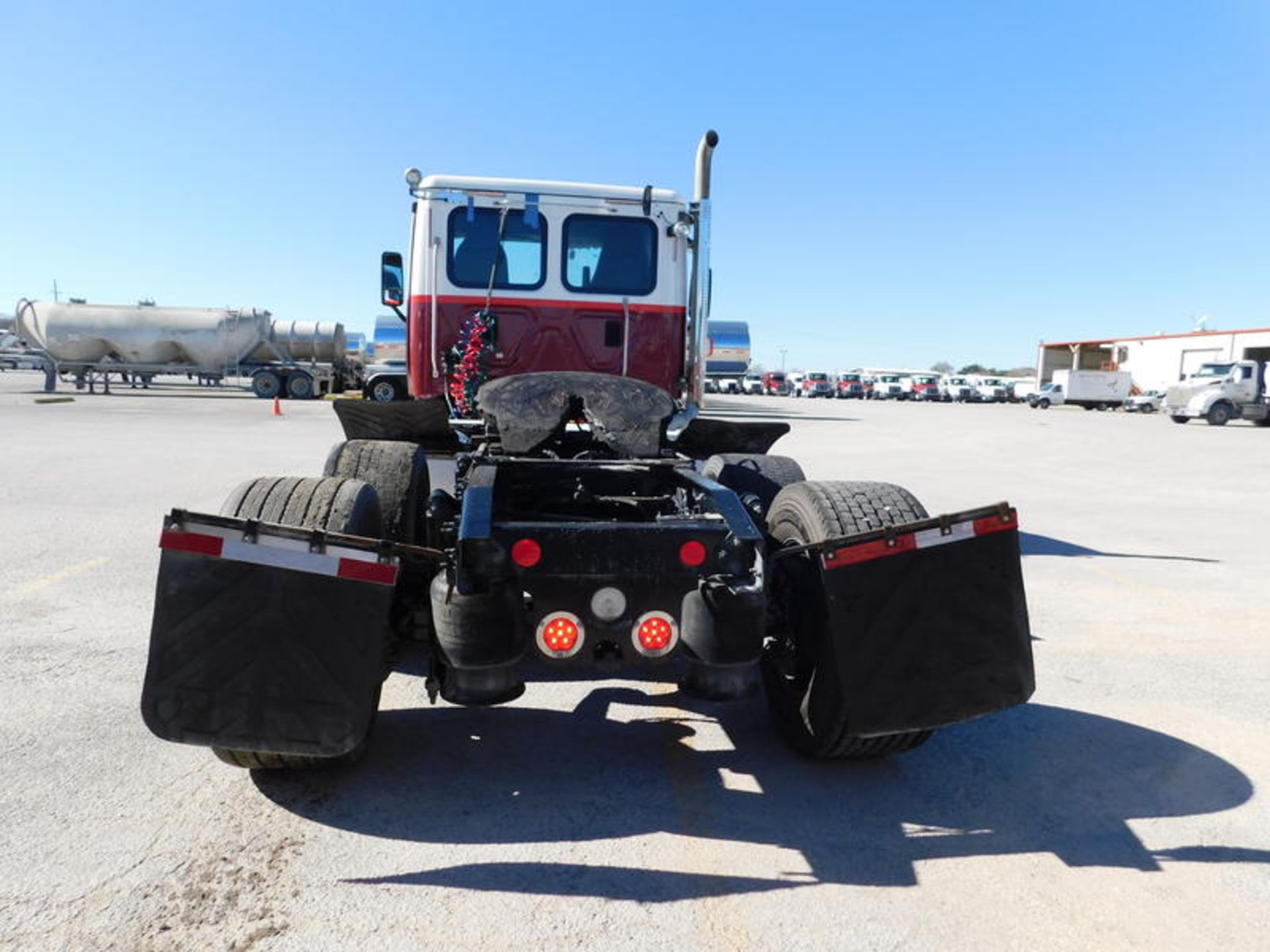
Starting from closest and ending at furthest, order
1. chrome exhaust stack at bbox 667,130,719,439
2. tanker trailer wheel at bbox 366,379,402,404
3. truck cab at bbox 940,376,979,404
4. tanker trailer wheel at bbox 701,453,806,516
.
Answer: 1. tanker trailer wheel at bbox 701,453,806,516
2. chrome exhaust stack at bbox 667,130,719,439
3. tanker trailer wheel at bbox 366,379,402,404
4. truck cab at bbox 940,376,979,404

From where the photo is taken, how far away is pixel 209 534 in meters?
2.64

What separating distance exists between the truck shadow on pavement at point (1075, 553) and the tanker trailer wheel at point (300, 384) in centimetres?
3001

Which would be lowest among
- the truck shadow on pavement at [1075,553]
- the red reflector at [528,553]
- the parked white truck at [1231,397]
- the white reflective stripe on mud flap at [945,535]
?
the truck shadow on pavement at [1075,553]

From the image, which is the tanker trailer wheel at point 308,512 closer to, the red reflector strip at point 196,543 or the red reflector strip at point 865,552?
the red reflector strip at point 196,543

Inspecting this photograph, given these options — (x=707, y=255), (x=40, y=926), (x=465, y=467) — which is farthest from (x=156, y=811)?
(x=707, y=255)

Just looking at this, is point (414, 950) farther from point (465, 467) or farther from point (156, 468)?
point (156, 468)

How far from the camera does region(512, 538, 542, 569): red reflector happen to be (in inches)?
112

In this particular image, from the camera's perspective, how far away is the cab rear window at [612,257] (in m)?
6.09

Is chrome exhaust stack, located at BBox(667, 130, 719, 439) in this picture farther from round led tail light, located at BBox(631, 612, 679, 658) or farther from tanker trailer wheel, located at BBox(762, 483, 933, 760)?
round led tail light, located at BBox(631, 612, 679, 658)

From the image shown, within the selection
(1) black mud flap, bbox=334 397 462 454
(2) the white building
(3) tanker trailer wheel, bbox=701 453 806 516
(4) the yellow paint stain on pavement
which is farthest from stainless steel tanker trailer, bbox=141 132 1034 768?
(2) the white building

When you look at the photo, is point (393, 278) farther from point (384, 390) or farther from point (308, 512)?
point (384, 390)

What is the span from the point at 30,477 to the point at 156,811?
9.17m

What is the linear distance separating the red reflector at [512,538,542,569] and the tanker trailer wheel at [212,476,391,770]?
1.67ft

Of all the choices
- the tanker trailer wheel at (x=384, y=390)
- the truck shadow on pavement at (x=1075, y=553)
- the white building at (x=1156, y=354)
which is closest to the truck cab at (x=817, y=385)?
the white building at (x=1156, y=354)
